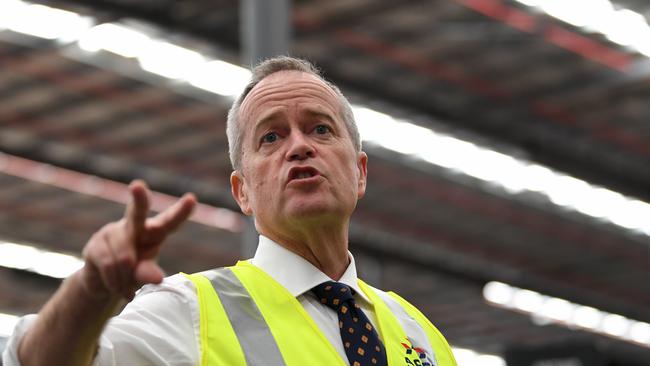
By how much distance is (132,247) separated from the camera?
2219 millimetres

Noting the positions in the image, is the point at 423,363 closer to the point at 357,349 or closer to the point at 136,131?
the point at 357,349

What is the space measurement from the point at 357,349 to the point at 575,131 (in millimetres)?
17055

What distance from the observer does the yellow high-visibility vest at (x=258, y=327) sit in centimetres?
285

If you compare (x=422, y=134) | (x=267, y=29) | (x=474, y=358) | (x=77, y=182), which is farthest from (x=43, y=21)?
(x=474, y=358)

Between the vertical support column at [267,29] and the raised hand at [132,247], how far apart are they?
774 cm

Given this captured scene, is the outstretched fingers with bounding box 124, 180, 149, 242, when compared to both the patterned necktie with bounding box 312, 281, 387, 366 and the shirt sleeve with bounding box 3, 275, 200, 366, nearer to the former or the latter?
the shirt sleeve with bounding box 3, 275, 200, 366

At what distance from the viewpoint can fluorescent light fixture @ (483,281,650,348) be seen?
99.7 ft

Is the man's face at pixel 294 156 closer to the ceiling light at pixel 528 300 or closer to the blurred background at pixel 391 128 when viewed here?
the blurred background at pixel 391 128

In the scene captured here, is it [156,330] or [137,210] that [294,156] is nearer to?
[156,330]

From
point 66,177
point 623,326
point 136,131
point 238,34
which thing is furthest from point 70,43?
point 623,326

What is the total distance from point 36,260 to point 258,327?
24345 mm

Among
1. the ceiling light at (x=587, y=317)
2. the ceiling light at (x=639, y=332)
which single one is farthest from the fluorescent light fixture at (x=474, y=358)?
the ceiling light at (x=639, y=332)

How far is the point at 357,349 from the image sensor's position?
122 inches

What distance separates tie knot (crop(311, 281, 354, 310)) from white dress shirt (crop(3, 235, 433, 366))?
15 millimetres
